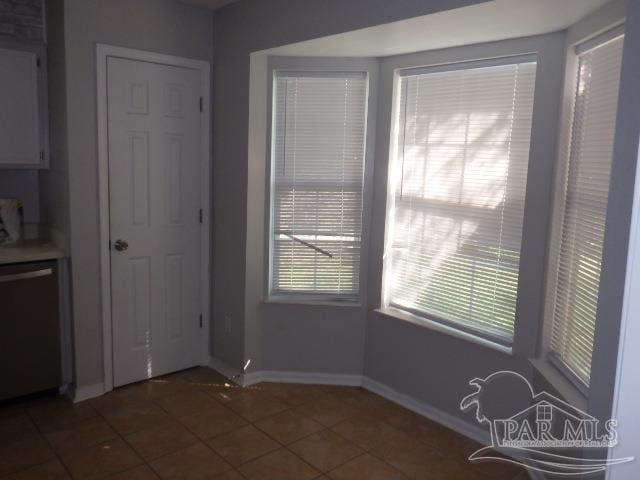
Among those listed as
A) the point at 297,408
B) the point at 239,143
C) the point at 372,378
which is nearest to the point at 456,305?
the point at 372,378

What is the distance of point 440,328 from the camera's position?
3004 mm

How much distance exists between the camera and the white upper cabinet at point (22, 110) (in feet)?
10.1

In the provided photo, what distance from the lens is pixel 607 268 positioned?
5.57ft

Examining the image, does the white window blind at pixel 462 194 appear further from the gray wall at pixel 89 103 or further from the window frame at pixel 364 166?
the gray wall at pixel 89 103

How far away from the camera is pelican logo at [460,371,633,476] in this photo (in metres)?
1.77

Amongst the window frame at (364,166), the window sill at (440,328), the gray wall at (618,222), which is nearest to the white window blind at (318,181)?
the window frame at (364,166)

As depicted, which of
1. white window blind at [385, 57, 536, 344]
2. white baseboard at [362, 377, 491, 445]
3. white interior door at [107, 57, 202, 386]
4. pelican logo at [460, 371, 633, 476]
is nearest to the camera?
pelican logo at [460, 371, 633, 476]

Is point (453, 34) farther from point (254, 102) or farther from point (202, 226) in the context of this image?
point (202, 226)

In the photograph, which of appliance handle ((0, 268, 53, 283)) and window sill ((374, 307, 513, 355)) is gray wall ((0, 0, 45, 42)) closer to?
appliance handle ((0, 268, 53, 283))

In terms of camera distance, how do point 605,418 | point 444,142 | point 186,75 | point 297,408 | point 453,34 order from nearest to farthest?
point 605,418
point 453,34
point 444,142
point 297,408
point 186,75

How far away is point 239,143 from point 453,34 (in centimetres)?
141

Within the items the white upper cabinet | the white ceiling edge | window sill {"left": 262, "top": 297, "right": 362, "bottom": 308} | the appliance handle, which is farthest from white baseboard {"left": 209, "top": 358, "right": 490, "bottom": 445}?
the white ceiling edge

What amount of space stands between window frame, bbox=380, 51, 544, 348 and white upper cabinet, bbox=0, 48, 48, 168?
6.77 ft

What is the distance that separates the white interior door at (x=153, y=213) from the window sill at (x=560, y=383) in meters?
2.16
